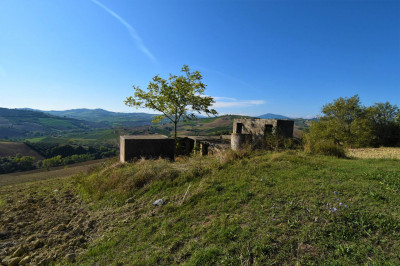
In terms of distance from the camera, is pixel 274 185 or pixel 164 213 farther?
pixel 274 185

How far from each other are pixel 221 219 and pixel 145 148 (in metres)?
6.33

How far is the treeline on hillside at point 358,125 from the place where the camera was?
18.8 m

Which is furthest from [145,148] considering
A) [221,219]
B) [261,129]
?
[221,219]

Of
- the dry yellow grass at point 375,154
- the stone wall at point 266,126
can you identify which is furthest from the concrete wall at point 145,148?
the dry yellow grass at point 375,154

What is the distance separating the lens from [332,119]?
823 inches

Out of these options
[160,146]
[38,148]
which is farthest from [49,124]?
[160,146]

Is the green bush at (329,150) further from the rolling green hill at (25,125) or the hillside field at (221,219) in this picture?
the rolling green hill at (25,125)

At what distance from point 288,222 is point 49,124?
190 metres

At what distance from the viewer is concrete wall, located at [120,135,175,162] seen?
338 inches

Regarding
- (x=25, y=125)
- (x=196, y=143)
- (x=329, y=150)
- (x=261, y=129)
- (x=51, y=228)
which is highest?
(x=261, y=129)

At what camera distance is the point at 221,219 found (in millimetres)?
3381

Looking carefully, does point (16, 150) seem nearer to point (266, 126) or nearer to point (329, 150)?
point (266, 126)

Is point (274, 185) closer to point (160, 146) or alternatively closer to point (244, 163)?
point (244, 163)

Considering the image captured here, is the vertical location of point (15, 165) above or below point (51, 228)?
below
